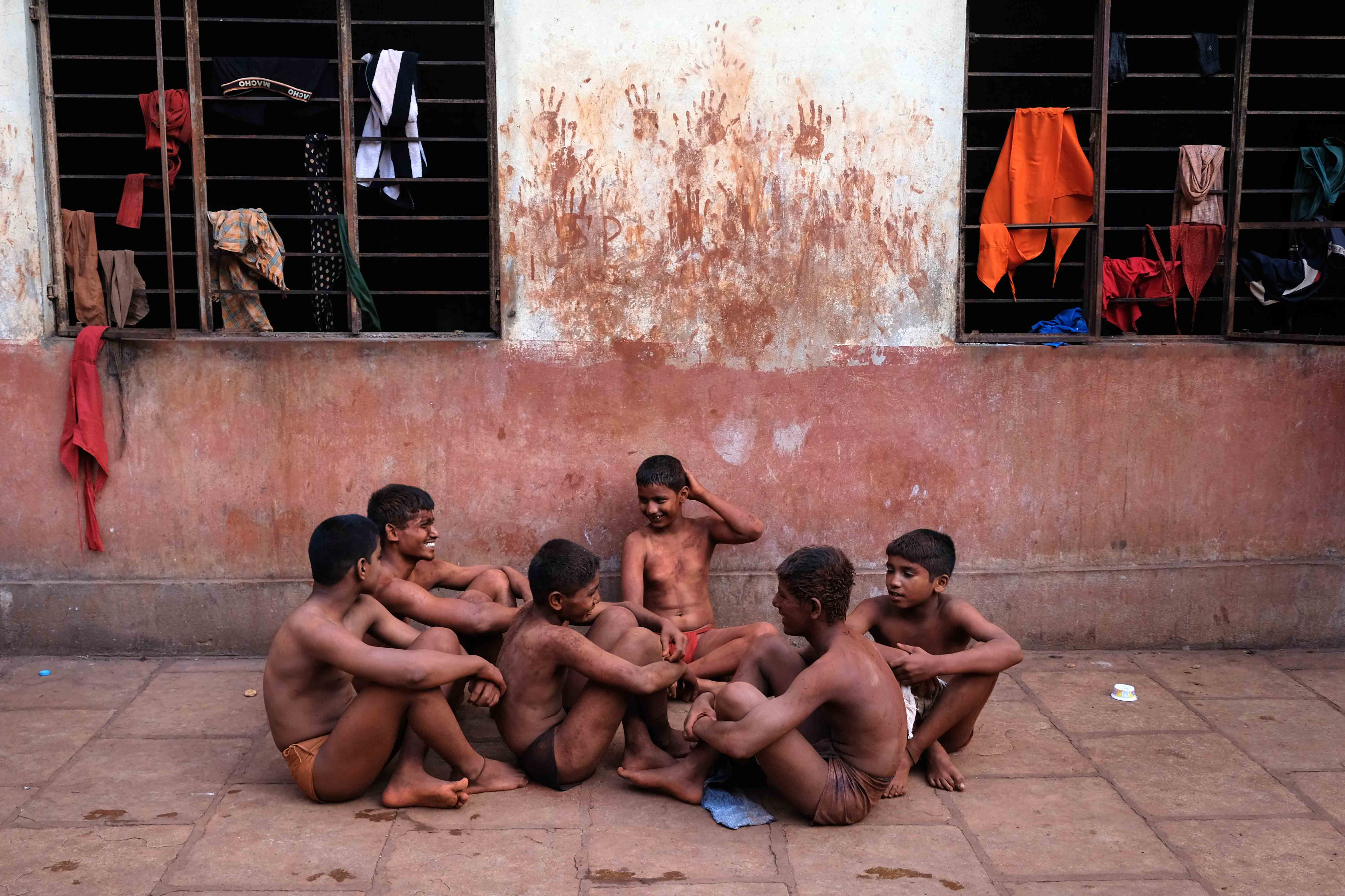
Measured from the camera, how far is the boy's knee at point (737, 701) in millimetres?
3664

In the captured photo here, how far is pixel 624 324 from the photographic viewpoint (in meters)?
5.34

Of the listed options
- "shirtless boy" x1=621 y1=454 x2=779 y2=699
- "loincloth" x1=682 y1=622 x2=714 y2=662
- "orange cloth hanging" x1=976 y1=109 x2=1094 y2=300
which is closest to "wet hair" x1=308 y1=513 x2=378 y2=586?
"shirtless boy" x1=621 y1=454 x2=779 y2=699

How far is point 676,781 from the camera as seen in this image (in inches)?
156

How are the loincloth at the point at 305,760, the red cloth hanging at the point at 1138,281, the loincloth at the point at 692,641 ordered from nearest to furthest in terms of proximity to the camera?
1. the loincloth at the point at 305,760
2. the loincloth at the point at 692,641
3. the red cloth hanging at the point at 1138,281

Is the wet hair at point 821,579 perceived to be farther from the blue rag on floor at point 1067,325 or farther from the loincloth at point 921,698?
the blue rag on floor at point 1067,325

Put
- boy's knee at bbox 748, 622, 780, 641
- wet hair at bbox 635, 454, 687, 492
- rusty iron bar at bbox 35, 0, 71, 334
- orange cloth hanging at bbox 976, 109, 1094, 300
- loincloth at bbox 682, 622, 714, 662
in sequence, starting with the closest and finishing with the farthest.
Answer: boy's knee at bbox 748, 622, 780, 641 < loincloth at bbox 682, 622, 714, 662 < wet hair at bbox 635, 454, 687, 492 < rusty iron bar at bbox 35, 0, 71, 334 < orange cloth hanging at bbox 976, 109, 1094, 300

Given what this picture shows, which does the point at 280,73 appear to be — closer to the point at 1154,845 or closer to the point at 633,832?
the point at 633,832

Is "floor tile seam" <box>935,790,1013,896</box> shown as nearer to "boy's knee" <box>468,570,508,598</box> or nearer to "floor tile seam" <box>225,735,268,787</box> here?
"boy's knee" <box>468,570,508,598</box>

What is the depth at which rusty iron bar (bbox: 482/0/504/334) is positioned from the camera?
516 cm

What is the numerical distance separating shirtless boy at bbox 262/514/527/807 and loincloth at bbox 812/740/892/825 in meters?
1.10

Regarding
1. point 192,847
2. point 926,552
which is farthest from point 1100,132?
point 192,847

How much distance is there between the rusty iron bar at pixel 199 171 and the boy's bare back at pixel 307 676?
6.75 ft

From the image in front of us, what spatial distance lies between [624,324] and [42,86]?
2756mm

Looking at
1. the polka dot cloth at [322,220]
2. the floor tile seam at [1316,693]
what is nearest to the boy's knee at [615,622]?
the polka dot cloth at [322,220]
